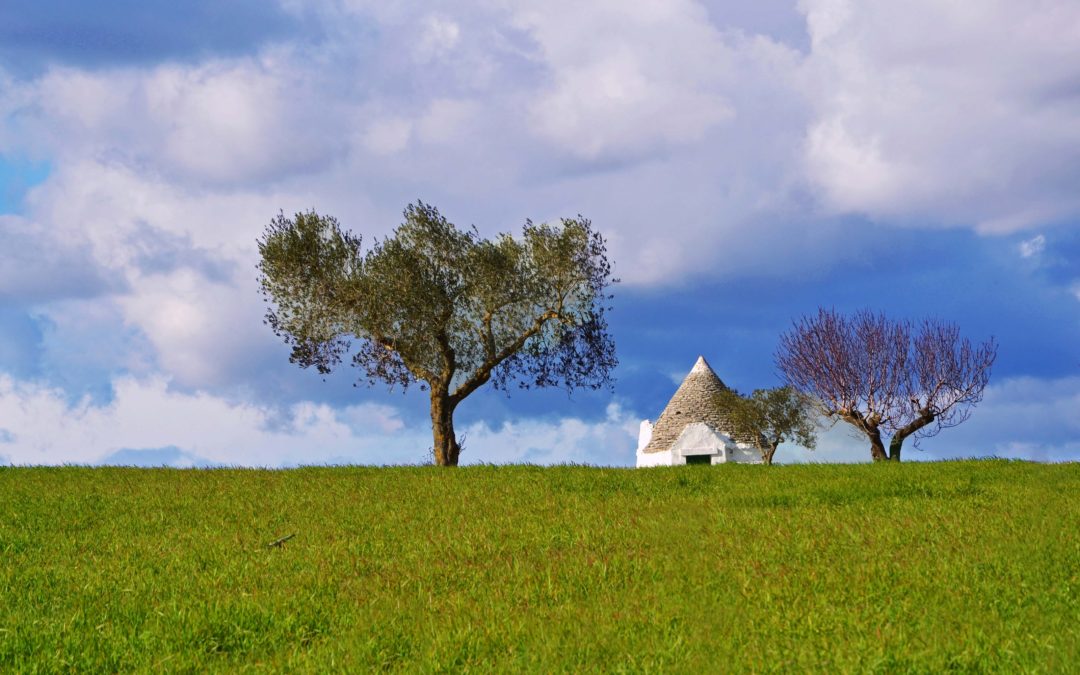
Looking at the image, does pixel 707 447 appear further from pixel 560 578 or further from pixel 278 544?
pixel 560 578

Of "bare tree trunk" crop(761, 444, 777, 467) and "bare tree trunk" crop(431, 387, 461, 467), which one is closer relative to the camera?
"bare tree trunk" crop(431, 387, 461, 467)

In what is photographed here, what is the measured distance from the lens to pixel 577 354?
38.1m

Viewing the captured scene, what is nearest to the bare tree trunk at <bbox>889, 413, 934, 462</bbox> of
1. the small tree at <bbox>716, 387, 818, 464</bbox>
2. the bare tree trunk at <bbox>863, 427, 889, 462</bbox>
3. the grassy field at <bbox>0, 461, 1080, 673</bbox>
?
the bare tree trunk at <bbox>863, 427, 889, 462</bbox>

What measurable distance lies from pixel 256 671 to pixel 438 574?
12.7 ft

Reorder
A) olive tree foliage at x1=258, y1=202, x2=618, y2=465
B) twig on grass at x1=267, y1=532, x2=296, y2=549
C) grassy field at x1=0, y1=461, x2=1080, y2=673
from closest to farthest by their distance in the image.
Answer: grassy field at x1=0, y1=461, x2=1080, y2=673, twig on grass at x1=267, y1=532, x2=296, y2=549, olive tree foliage at x1=258, y1=202, x2=618, y2=465

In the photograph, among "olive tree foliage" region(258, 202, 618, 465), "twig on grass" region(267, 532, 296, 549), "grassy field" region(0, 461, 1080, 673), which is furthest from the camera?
"olive tree foliage" region(258, 202, 618, 465)

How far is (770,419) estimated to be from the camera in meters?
49.8

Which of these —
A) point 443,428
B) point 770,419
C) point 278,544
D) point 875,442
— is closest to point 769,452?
point 770,419

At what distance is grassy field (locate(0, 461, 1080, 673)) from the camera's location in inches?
375

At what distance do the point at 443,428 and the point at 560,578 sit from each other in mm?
24558

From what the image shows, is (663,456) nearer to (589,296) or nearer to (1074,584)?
(589,296)

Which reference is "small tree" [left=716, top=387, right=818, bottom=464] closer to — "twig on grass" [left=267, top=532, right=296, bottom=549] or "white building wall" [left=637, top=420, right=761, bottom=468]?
"white building wall" [left=637, top=420, right=761, bottom=468]

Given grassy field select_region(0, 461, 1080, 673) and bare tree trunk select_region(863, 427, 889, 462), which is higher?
bare tree trunk select_region(863, 427, 889, 462)

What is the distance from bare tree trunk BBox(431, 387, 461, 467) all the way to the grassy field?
14842 millimetres
